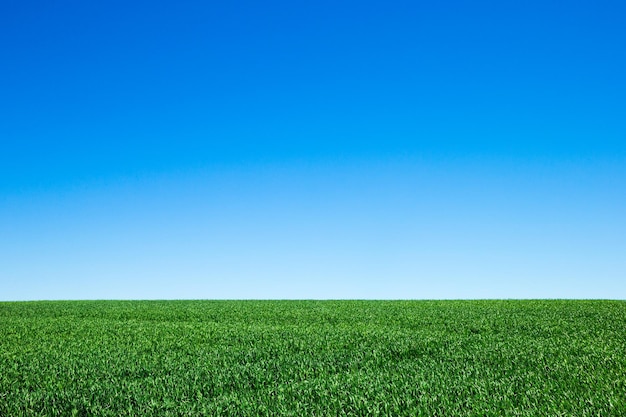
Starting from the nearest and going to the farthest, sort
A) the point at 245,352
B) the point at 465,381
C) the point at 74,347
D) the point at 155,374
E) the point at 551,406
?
the point at 551,406, the point at 465,381, the point at 155,374, the point at 245,352, the point at 74,347

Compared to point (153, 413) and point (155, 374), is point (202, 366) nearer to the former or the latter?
point (155, 374)

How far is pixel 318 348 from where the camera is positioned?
12.1 meters

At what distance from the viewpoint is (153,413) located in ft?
23.6

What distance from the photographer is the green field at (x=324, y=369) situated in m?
7.14

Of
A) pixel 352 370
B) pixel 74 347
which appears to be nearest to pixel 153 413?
pixel 352 370

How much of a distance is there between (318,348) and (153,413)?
5.61 m

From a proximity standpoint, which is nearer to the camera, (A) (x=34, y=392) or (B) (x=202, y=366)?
(A) (x=34, y=392)

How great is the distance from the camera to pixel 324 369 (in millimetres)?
9859

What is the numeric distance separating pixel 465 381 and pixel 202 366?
553cm

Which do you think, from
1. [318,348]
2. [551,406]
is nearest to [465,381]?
[551,406]

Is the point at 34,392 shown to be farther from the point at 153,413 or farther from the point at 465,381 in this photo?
the point at 465,381

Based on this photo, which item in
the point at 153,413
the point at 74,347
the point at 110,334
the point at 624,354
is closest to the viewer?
→ the point at 153,413

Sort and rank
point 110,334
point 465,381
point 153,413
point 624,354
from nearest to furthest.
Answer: point 153,413 → point 465,381 → point 624,354 → point 110,334

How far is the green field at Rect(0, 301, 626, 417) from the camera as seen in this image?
714 cm
